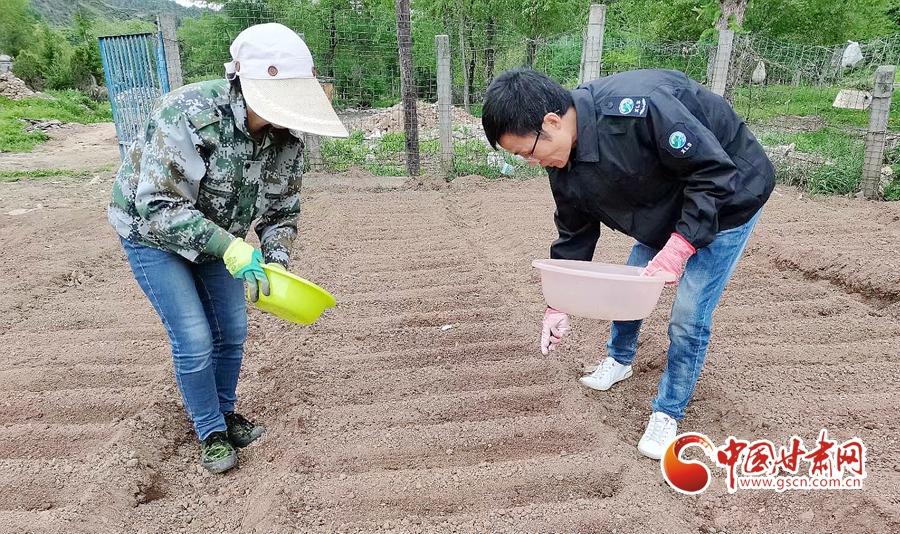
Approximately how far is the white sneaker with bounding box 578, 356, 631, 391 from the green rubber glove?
157 centimetres

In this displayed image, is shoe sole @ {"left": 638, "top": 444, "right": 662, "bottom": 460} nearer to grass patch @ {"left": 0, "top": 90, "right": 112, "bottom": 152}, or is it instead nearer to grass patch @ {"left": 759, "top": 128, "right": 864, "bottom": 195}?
grass patch @ {"left": 759, "top": 128, "right": 864, "bottom": 195}

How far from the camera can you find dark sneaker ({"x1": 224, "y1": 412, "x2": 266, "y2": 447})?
253 centimetres

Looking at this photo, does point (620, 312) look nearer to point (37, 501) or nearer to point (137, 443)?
point (137, 443)

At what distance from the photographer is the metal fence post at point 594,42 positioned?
7.44 metres

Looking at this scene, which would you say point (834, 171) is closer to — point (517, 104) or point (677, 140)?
point (677, 140)

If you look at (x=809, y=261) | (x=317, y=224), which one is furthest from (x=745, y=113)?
(x=317, y=224)

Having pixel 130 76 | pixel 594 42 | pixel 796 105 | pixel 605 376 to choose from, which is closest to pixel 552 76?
pixel 594 42

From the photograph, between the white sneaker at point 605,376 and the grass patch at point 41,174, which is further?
Answer: the grass patch at point 41,174

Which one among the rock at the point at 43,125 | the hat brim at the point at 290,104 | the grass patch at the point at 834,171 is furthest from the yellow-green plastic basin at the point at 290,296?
the rock at the point at 43,125

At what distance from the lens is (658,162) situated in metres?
1.93

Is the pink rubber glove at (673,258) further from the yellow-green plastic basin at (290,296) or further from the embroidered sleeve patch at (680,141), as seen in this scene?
the yellow-green plastic basin at (290,296)

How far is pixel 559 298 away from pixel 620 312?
208 mm

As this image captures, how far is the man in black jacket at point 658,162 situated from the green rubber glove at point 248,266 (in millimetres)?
831
